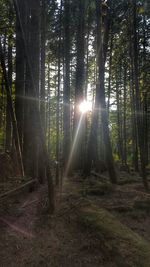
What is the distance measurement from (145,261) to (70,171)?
8.87 meters

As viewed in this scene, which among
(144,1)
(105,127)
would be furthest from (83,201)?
(144,1)

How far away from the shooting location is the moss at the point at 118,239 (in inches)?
144

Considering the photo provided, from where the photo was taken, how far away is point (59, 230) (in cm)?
491

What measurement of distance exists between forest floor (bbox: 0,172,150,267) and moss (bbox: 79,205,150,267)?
0.06 metres

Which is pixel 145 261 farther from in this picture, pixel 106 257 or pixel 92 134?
pixel 92 134

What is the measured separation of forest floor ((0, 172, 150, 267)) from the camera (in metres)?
3.93

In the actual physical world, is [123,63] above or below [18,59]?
above

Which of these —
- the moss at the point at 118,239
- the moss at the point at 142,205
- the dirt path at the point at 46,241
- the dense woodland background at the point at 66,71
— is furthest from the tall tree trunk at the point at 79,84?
the moss at the point at 118,239

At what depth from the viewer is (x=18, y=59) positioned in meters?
9.01

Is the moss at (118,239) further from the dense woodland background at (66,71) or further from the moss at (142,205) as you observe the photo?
the moss at (142,205)

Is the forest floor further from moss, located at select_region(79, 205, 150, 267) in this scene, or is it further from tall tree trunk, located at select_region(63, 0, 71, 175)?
tall tree trunk, located at select_region(63, 0, 71, 175)

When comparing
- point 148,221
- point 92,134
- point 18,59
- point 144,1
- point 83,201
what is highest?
point 144,1

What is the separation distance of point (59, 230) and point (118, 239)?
124 cm

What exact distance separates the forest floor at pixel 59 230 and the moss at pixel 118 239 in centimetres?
6
